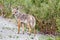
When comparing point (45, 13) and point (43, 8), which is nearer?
point (43, 8)

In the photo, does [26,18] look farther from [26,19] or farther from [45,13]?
[45,13]

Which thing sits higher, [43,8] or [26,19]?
[43,8]

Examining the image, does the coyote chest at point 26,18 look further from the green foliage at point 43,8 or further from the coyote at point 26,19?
the green foliage at point 43,8

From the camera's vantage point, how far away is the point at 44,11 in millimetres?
13586

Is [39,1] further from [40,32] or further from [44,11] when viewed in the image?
[40,32]

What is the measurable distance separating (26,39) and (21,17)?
179cm

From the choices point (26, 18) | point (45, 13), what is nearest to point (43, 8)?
point (45, 13)

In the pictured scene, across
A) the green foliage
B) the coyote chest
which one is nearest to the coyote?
the coyote chest

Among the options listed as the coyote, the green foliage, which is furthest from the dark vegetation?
the coyote

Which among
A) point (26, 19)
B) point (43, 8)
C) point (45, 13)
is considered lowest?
point (26, 19)

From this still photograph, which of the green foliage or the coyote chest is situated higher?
the green foliage

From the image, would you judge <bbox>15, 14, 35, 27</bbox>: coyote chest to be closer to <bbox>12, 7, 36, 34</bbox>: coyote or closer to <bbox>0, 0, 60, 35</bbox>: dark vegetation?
<bbox>12, 7, 36, 34</bbox>: coyote

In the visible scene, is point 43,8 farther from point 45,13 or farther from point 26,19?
point 26,19

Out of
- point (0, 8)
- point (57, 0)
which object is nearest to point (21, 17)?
point (57, 0)
